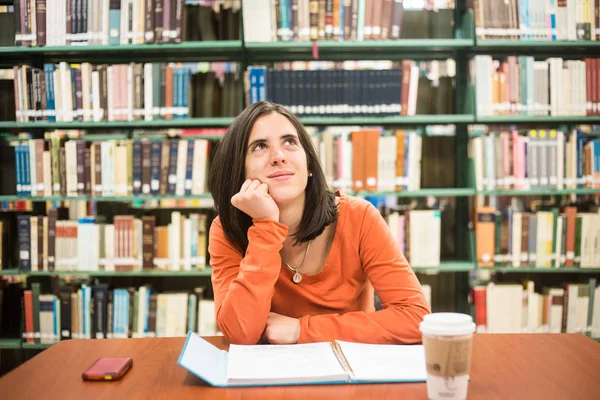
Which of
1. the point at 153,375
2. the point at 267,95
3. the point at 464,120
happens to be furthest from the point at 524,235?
the point at 153,375

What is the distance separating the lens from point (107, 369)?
99 cm

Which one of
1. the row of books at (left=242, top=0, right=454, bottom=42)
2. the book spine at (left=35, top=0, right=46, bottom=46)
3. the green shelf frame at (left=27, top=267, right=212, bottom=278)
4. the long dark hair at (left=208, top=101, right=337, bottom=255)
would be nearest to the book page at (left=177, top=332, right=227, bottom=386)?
the long dark hair at (left=208, top=101, right=337, bottom=255)

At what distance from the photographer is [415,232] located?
276 cm

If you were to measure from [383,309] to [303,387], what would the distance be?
463 millimetres

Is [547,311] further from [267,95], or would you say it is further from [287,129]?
[287,129]

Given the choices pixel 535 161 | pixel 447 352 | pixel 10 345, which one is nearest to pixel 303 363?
pixel 447 352

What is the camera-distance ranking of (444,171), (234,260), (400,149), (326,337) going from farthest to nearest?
(444,171)
(400,149)
(234,260)
(326,337)

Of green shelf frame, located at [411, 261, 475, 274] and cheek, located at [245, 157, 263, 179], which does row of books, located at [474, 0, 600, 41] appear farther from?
cheek, located at [245, 157, 263, 179]

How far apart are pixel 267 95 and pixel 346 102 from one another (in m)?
0.40

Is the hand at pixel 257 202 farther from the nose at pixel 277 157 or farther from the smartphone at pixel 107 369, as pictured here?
the smartphone at pixel 107 369

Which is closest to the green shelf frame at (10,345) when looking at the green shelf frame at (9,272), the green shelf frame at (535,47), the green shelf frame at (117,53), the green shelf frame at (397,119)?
the green shelf frame at (9,272)

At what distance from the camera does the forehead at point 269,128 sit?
1.48 m

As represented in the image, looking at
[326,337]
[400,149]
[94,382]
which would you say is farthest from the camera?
[400,149]

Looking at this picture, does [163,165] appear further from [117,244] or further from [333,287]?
[333,287]
